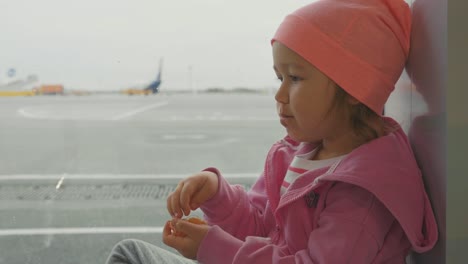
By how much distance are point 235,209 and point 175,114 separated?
168cm

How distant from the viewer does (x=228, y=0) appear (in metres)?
Answer: 1.50

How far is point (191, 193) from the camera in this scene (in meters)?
0.84

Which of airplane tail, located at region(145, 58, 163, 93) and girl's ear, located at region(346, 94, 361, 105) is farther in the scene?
airplane tail, located at region(145, 58, 163, 93)

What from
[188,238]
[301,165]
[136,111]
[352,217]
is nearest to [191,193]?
[188,238]

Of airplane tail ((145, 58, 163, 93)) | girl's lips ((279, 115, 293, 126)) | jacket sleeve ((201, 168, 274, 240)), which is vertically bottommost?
jacket sleeve ((201, 168, 274, 240))

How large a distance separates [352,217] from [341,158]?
120 mm

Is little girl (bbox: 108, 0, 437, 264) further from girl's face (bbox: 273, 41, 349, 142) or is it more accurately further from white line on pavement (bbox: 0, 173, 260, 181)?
white line on pavement (bbox: 0, 173, 260, 181)

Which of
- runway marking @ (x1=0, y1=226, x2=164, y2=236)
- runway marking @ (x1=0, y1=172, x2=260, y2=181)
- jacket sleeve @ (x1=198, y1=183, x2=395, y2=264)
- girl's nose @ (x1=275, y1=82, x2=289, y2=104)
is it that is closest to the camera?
jacket sleeve @ (x1=198, y1=183, x2=395, y2=264)

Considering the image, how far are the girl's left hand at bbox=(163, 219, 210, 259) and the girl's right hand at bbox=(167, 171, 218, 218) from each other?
1.5 inches

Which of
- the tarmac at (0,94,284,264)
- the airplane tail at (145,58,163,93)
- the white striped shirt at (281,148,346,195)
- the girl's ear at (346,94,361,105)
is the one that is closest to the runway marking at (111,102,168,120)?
the tarmac at (0,94,284,264)

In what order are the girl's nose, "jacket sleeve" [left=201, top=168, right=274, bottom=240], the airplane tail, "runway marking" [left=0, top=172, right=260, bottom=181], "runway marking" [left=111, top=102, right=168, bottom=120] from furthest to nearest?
"runway marking" [left=111, top=102, right=168, bottom=120], "runway marking" [left=0, top=172, right=260, bottom=181], the airplane tail, "jacket sleeve" [left=201, top=168, right=274, bottom=240], the girl's nose

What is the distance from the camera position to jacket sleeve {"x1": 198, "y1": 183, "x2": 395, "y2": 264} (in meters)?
0.64

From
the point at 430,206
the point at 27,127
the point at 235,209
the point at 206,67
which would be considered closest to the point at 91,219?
the point at 206,67

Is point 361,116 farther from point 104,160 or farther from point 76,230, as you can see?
point 104,160
